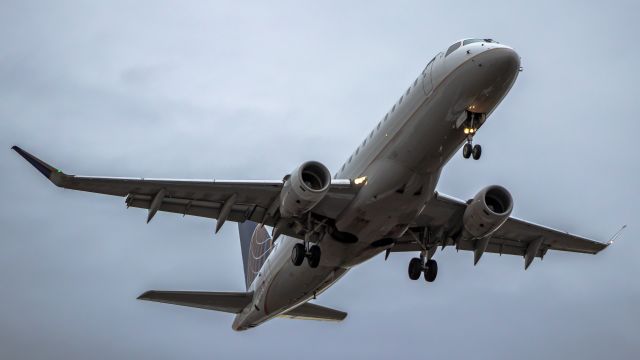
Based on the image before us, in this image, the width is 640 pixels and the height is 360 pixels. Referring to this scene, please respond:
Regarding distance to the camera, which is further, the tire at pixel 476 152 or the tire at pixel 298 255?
the tire at pixel 298 255

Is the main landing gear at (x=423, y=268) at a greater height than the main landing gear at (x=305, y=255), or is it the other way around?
the main landing gear at (x=305, y=255)

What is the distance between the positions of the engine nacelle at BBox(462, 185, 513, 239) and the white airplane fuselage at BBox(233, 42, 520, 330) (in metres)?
2.46

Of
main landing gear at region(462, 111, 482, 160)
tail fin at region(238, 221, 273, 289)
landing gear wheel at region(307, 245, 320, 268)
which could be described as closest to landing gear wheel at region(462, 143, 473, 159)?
main landing gear at region(462, 111, 482, 160)

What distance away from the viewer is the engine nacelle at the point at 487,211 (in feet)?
90.9

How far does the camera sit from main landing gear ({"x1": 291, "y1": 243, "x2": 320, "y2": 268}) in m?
27.8

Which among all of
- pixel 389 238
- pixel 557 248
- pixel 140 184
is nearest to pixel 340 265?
pixel 389 238

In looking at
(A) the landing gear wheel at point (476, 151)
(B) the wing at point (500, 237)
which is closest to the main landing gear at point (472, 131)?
(A) the landing gear wheel at point (476, 151)

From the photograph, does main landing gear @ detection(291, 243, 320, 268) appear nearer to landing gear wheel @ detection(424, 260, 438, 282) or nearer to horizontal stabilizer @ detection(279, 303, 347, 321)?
landing gear wheel @ detection(424, 260, 438, 282)

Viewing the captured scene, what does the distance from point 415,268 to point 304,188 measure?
6.92 metres

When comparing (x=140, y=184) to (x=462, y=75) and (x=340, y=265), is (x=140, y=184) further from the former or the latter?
(x=462, y=75)

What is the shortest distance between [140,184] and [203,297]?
9.28 m

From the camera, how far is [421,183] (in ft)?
83.0

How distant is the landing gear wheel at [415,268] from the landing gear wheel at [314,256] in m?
4.09

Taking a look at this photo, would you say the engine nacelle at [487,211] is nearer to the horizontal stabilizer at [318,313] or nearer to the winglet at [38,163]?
the horizontal stabilizer at [318,313]
